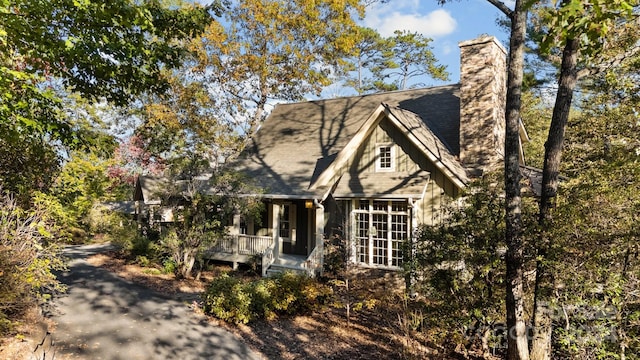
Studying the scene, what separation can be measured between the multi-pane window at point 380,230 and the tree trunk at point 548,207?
226 inches

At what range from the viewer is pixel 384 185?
1291 cm

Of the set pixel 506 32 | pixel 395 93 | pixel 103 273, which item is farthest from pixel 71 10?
pixel 506 32

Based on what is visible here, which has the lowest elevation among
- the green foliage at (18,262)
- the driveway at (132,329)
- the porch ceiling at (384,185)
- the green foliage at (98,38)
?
the driveway at (132,329)

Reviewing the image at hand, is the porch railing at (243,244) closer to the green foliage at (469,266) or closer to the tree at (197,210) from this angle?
the tree at (197,210)

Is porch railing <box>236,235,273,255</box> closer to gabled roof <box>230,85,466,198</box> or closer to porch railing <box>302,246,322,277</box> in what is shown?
gabled roof <box>230,85,466,198</box>

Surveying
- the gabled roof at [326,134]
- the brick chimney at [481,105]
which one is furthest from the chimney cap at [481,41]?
the gabled roof at [326,134]

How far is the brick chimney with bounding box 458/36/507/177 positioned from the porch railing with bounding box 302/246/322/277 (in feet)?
18.9

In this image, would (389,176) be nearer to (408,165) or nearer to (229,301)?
(408,165)

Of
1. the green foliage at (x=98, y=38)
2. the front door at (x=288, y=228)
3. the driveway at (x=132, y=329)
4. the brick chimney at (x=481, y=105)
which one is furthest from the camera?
the front door at (x=288, y=228)

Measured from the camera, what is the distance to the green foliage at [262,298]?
365 inches

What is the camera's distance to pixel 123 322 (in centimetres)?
879

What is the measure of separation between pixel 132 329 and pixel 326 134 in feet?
38.2

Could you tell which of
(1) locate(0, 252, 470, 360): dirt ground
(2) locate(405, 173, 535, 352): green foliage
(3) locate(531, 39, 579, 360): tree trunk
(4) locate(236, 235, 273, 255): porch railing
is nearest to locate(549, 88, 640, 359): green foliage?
(3) locate(531, 39, 579, 360): tree trunk

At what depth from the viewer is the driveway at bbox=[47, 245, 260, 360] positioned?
735cm
